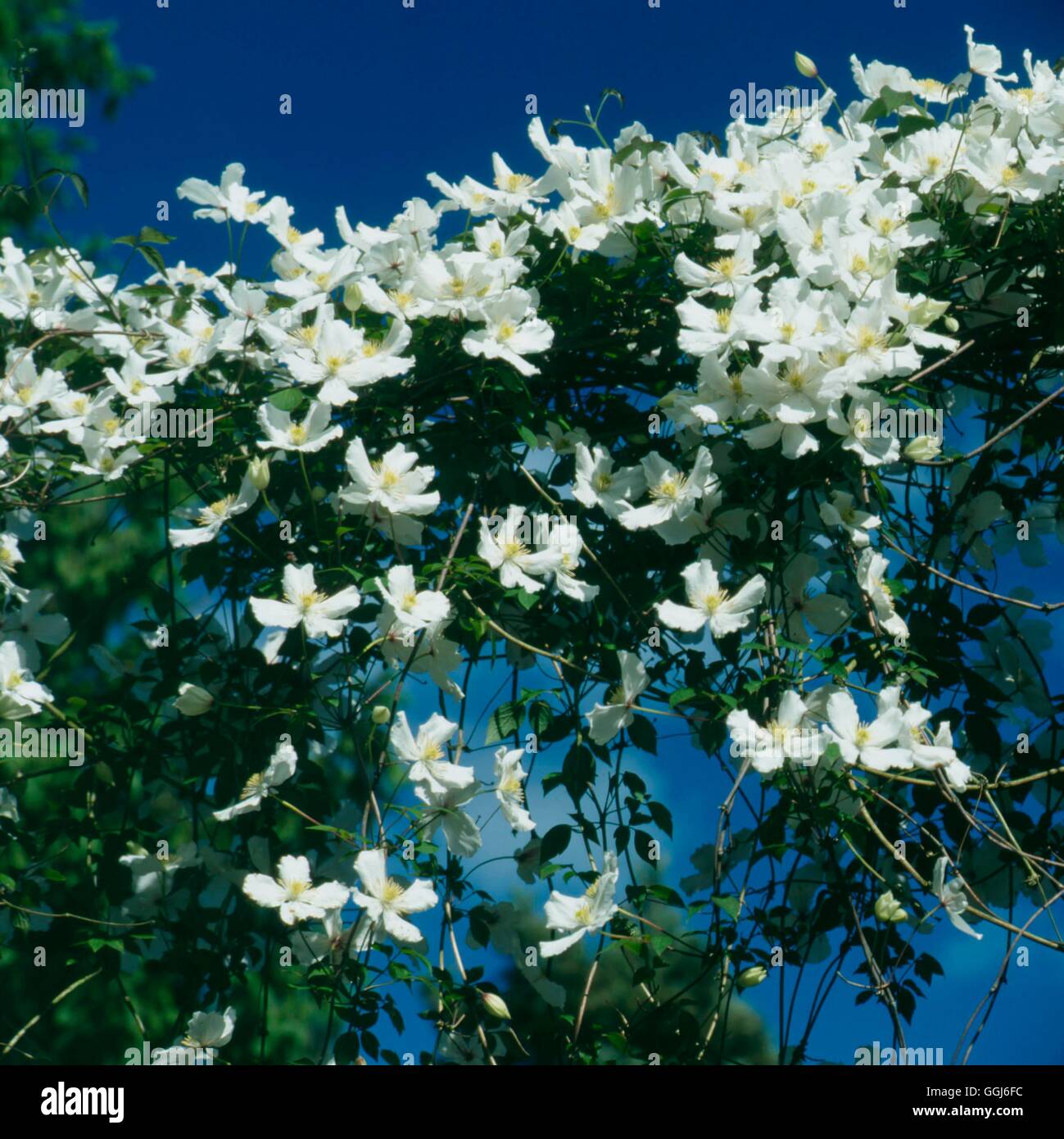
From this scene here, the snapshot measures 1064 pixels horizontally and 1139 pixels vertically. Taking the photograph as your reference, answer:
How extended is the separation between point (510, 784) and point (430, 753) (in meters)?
0.13

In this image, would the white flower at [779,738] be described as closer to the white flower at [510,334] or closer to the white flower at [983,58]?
the white flower at [510,334]

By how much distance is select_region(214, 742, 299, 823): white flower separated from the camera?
4.65 feet

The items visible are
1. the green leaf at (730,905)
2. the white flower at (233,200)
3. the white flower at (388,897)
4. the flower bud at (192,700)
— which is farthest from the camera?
the white flower at (233,200)

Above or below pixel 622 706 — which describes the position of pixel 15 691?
above

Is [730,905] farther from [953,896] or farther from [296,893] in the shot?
[296,893]

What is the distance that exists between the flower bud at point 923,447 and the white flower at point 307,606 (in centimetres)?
73

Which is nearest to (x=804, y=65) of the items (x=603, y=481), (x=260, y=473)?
(x=603, y=481)

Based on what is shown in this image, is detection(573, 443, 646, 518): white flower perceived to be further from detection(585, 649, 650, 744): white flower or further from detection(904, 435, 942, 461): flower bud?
detection(904, 435, 942, 461): flower bud

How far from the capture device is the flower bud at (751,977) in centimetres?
143

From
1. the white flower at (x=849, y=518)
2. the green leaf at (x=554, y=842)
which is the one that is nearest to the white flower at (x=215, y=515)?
the green leaf at (x=554, y=842)

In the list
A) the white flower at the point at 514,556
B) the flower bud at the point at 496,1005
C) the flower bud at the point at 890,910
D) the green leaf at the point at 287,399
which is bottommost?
the flower bud at the point at 496,1005

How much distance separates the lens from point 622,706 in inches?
56.7

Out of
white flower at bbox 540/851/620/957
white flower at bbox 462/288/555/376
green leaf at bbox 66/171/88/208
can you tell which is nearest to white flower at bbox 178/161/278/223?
green leaf at bbox 66/171/88/208

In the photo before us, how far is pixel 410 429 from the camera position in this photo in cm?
160
